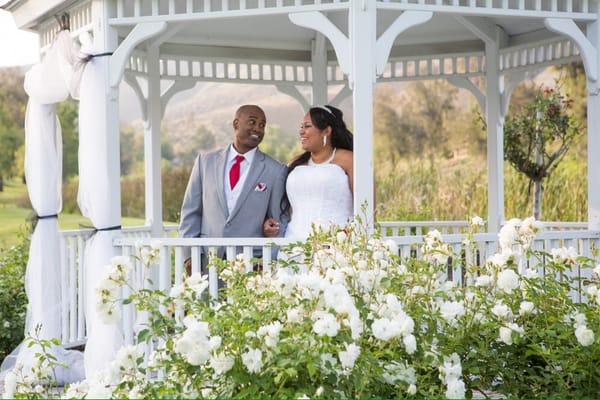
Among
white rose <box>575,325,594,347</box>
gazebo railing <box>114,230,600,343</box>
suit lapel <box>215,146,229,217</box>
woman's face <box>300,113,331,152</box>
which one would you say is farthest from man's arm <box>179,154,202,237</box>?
white rose <box>575,325,594,347</box>

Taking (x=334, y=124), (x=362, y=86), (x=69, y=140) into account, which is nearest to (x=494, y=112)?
(x=334, y=124)

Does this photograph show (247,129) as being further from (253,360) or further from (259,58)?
(253,360)

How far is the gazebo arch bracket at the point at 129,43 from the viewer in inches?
281

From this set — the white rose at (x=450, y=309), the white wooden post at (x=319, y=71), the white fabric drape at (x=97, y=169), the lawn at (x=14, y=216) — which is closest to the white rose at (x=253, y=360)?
the white rose at (x=450, y=309)

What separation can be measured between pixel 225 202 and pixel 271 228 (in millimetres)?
412

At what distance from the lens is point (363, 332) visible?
14.5ft

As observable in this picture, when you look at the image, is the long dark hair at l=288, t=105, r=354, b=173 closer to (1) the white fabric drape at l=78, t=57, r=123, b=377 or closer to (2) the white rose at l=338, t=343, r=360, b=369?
(1) the white fabric drape at l=78, t=57, r=123, b=377

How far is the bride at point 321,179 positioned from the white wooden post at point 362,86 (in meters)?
0.83

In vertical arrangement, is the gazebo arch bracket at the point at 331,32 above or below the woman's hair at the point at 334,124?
above

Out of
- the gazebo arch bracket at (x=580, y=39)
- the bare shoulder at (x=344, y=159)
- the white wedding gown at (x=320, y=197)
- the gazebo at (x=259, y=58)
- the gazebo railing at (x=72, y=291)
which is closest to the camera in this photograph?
the gazebo at (x=259, y=58)

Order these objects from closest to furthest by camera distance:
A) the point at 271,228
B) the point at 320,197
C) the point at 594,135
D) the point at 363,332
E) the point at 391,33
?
the point at 363,332 < the point at 391,33 < the point at 320,197 < the point at 594,135 < the point at 271,228

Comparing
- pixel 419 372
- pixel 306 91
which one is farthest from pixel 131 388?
pixel 306 91

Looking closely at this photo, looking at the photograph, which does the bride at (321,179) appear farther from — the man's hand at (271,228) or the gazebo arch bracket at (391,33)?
the gazebo arch bracket at (391,33)

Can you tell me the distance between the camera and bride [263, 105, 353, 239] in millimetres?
7578
